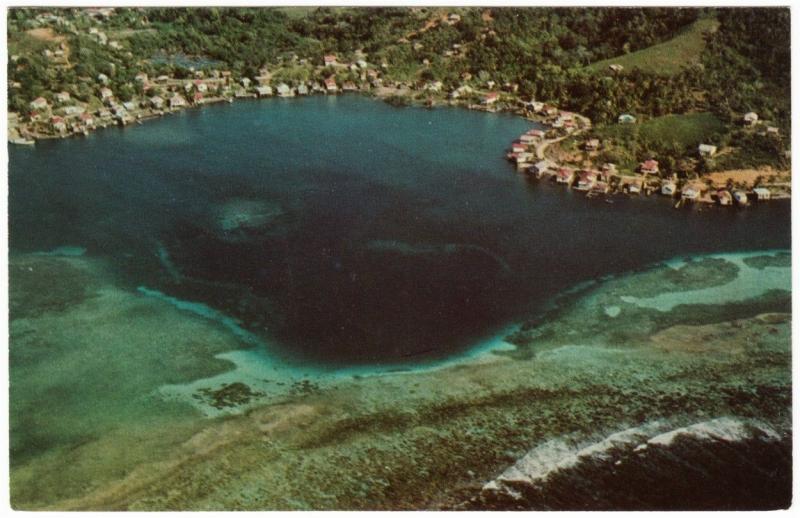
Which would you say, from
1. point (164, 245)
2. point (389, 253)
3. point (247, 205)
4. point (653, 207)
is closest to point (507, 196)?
point (653, 207)

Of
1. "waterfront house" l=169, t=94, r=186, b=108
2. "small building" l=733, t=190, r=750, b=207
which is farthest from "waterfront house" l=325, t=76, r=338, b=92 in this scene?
"small building" l=733, t=190, r=750, b=207

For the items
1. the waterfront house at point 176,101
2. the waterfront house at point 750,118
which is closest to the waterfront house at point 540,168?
the waterfront house at point 750,118

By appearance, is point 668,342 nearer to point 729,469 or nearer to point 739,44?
point 729,469

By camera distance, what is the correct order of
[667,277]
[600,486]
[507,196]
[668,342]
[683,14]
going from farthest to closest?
[683,14], [507,196], [667,277], [668,342], [600,486]

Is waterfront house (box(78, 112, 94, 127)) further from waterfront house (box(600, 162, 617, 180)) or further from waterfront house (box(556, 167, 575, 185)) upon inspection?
waterfront house (box(600, 162, 617, 180))

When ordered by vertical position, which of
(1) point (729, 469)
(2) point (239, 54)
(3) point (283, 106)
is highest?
(2) point (239, 54)

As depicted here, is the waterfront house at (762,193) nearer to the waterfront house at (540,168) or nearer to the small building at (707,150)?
the small building at (707,150)
